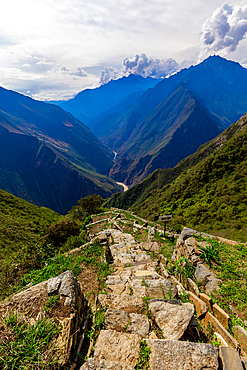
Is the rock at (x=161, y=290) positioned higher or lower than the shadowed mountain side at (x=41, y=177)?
higher

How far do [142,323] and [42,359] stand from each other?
8.23ft

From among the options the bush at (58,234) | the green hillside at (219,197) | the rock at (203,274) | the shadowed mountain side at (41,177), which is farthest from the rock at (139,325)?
the shadowed mountain side at (41,177)

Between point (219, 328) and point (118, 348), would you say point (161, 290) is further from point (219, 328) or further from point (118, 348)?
point (118, 348)

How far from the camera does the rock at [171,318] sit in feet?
14.0

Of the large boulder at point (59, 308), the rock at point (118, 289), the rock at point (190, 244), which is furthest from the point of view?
the rock at point (190, 244)

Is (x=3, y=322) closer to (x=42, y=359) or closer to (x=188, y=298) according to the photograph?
(x=42, y=359)

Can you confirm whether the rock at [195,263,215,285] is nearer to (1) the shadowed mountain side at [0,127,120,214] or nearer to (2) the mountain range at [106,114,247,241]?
(2) the mountain range at [106,114,247,241]

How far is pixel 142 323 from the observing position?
14.6 feet

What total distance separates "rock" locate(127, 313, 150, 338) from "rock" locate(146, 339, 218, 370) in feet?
1.72

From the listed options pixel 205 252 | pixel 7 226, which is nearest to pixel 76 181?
pixel 7 226

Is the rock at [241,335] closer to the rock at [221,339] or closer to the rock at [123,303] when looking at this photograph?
the rock at [221,339]

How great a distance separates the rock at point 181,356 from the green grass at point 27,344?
223 cm

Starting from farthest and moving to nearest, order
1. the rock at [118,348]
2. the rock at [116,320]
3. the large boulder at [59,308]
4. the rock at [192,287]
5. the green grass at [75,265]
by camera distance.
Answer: the green grass at [75,265] → the rock at [192,287] → the rock at [116,320] → the large boulder at [59,308] → the rock at [118,348]

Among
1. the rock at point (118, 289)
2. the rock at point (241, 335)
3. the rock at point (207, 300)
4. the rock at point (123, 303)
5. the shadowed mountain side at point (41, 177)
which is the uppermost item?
the rock at point (241, 335)
